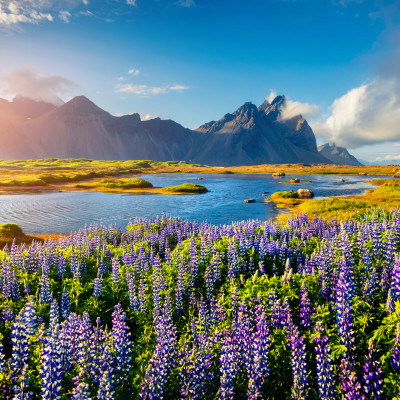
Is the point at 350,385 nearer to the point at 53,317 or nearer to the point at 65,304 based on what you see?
the point at 53,317

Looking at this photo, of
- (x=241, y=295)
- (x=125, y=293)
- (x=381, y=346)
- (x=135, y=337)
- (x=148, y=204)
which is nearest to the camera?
(x=381, y=346)

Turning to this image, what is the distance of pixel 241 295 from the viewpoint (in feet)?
27.6

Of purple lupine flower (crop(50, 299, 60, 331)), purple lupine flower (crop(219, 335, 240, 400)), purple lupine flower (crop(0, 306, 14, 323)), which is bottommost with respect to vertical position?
purple lupine flower (crop(0, 306, 14, 323))

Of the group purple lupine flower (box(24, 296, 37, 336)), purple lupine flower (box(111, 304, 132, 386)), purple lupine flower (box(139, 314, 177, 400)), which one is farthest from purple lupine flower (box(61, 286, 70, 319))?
purple lupine flower (box(139, 314, 177, 400))

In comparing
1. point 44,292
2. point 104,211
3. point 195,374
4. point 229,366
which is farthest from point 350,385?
point 104,211

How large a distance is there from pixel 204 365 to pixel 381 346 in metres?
4.11

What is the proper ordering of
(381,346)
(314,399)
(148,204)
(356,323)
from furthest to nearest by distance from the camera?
(148,204) → (356,323) → (381,346) → (314,399)

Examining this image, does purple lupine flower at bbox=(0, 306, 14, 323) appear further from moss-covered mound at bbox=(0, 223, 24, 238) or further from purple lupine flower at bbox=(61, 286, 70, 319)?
moss-covered mound at bbox=(0, 223, 24, 238)

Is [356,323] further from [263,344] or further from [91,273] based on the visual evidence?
[91,273]

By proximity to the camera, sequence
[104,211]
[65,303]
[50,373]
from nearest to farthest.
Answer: [50,373], [65,303], [104,211]

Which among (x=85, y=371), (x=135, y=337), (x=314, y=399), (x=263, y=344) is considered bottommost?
(x=135, y=337)

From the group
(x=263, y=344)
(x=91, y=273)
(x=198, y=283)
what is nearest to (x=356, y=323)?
(x=263, y=344)

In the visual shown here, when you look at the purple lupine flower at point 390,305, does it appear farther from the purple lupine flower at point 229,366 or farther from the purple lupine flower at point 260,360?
the purple lupine flower at point 229,366

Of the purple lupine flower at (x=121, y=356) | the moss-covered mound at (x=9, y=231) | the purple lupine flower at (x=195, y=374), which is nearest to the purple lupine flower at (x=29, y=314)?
the purple lupine flower at (x=121, y=356)
